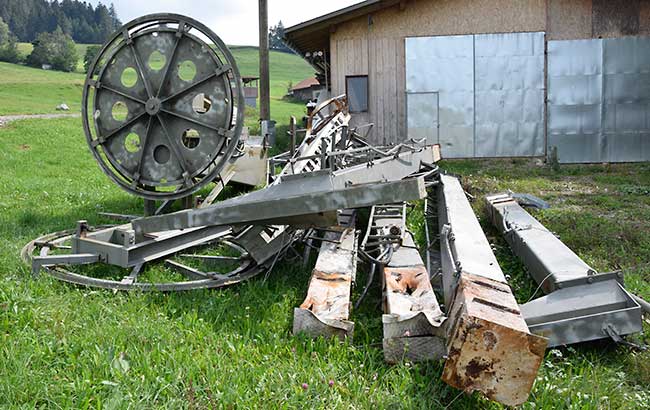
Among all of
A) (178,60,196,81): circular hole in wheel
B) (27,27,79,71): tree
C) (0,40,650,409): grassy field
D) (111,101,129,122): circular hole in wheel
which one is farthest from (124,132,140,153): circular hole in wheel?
(27,27,79,71): tree

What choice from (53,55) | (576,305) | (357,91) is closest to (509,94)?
(357,91)

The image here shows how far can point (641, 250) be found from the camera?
20.7 ft

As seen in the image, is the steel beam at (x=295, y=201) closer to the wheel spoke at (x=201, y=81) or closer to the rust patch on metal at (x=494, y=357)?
the rust patch on metal at (x=494, y=357)

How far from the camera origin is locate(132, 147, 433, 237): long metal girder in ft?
14.3

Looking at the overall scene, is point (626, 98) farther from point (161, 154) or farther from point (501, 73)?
point (161, 154)

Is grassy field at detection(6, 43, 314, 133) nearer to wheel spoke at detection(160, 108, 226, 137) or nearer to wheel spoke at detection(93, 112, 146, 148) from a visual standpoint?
wheel spoke at detection(93, 112, 146, 148)

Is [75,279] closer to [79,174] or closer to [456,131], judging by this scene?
[79,174]

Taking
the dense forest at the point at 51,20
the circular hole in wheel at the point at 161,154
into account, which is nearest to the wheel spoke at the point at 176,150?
the circular hole in wheel at the point at 161,154

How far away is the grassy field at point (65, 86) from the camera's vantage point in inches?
1293

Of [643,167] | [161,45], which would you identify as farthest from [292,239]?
[643,167]

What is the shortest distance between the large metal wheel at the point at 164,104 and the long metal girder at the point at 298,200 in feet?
3.79

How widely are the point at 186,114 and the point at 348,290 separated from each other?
294 cm

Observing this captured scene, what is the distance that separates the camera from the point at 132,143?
22.0ft

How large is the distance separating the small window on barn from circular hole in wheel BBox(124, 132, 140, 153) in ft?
31.4
